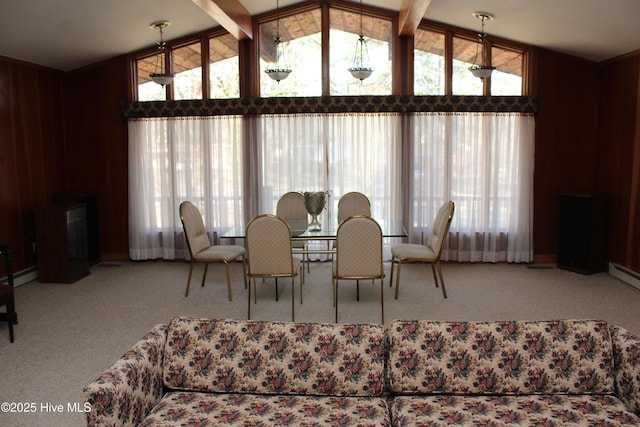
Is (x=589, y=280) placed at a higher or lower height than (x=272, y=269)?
lower

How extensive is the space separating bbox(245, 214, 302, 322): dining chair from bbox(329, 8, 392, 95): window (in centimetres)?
269

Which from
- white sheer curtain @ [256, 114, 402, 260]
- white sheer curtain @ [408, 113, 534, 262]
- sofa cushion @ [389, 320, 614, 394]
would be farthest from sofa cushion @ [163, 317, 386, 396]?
white sheer curtain @ [408, 113, 534, 262]

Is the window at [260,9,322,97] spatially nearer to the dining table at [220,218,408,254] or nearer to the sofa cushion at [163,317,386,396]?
the dining table at [220,218,408,254]

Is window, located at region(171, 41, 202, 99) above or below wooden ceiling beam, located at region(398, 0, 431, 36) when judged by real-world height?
below

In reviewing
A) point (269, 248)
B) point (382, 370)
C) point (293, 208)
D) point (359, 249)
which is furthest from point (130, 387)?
point (293, 208)

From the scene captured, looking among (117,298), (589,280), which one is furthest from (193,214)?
(589,280)

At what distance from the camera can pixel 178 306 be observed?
4.84m

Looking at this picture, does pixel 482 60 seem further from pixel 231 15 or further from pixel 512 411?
pixel 512 411

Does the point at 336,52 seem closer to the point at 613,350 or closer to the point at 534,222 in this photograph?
the point at 534,222

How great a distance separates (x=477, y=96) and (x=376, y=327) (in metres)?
4.50

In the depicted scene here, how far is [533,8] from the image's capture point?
4.88m

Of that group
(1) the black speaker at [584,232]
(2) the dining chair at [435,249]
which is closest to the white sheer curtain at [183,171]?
(2) the dining chair at [435,249]

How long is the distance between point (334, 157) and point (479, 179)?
1786mm

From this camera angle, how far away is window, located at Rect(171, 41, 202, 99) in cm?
650
